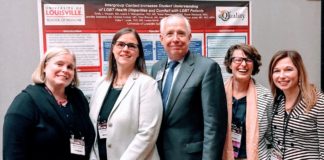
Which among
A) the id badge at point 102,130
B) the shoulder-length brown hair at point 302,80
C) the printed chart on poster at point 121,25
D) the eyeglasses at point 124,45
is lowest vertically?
the id badge at point 102,130

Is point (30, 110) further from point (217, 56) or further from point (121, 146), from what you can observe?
point (217, 56)

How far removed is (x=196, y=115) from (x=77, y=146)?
712 millimetres

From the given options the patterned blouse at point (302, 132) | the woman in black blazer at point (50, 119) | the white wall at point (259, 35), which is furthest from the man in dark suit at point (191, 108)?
the white wall at point (259, 35)

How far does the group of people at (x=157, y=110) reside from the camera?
194 cm

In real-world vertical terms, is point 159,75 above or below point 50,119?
above

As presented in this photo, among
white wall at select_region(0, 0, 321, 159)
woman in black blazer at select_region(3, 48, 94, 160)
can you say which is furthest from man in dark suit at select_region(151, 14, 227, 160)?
white wall at select_region(0, 0, 321, 159)

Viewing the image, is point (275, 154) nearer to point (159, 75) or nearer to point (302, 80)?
point (302, 80)

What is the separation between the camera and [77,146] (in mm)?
1989

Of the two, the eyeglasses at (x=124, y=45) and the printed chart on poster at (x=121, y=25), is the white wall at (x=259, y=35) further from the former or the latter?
the eyeglasses at (x=124, y=45)

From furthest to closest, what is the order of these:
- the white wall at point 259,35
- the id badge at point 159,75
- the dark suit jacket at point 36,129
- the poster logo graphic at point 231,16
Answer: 1. the poster logo graphic at point 231,16
2. the white wall at point 259,35
3. the id badge at point 159,75
4. the dark suit jacket at point 36,129

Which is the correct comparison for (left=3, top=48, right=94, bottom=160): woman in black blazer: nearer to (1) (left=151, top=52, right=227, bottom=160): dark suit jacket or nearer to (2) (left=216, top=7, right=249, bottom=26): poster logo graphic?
(1) (left=151, top=52, right=227, bottom=160): dark suit jacket

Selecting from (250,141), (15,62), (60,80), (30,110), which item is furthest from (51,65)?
(250,141)

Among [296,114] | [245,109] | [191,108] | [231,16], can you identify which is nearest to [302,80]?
[296,114]

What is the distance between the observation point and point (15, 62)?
272 cm
